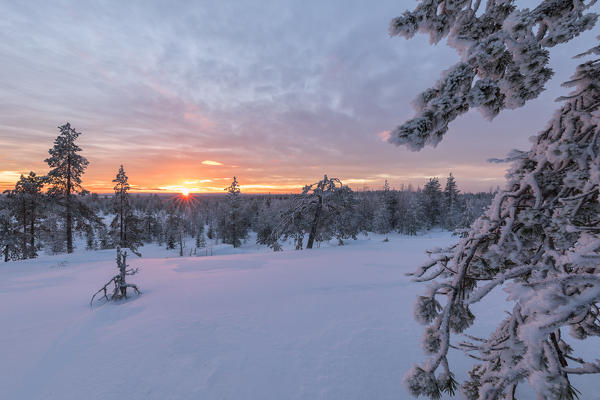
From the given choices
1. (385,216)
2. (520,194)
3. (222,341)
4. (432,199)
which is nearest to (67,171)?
(222,341)

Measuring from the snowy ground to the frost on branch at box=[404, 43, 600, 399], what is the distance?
46.6 inches

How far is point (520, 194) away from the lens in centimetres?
173

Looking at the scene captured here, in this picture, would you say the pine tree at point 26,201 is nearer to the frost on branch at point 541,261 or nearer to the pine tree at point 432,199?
the frost on branch at point 541,261

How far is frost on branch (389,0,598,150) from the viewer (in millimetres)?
1547

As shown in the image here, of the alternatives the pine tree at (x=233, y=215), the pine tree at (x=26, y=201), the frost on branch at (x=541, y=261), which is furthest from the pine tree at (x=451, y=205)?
the pine tree at (x=26, y=201)

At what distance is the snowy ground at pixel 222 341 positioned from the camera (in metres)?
2.56

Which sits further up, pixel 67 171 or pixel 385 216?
pixel 67 171

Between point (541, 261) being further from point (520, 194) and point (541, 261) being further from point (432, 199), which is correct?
point (432, 199)

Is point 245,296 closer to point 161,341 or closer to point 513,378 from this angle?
point 161,341

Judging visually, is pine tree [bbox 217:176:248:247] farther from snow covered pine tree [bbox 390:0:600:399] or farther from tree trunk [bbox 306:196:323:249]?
snow covered pine tree [bbox 390:0:600:399]

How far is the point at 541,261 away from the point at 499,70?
1383 mm

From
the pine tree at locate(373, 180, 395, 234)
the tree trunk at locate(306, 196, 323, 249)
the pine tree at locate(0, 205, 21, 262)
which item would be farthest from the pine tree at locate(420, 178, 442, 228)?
the pine tree at locate(0, 205, 21, 262)

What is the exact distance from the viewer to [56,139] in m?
20.0

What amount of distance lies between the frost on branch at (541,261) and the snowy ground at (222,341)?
1183mm
